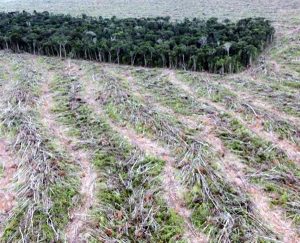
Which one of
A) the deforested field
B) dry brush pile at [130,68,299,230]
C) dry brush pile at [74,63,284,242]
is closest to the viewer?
dry brush pile at [74,63,284,242]

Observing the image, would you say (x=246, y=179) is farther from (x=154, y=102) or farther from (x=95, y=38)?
(x=95, y=38)

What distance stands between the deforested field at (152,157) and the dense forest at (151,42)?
2.36ft

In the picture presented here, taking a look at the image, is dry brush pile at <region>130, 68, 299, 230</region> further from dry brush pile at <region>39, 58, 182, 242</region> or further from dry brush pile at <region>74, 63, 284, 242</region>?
dry brush pile at <region>39, 58, 182, 242</region>

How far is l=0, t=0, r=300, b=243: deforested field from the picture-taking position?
4035 millimetres

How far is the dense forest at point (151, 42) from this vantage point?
962 cm

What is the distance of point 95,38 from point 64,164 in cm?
741

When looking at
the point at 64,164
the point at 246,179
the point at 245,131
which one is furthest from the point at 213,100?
the point at 64,164

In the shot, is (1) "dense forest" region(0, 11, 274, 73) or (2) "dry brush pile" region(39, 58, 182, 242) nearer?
(2) "dry brush pile" region(39, 58, 182, 242)

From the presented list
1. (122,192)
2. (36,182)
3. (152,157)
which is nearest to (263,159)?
(152,157)

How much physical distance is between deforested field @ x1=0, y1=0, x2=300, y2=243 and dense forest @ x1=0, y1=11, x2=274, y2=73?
719 millimetres

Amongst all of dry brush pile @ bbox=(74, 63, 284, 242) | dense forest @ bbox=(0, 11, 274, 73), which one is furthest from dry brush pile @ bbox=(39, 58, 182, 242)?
dense forest @ bbox=(0, 11, 274, 73)

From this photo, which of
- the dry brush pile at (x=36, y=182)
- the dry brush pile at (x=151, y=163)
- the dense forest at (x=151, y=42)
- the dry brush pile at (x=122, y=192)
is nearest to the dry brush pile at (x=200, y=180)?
the dry brush pile at (x=151, y=163)

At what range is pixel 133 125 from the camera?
6.25 meters

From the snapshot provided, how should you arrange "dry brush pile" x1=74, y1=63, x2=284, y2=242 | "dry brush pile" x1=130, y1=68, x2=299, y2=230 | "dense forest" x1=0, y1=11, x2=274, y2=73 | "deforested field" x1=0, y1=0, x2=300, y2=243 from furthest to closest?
1. "dense forest" x1=0, y1=11, x2=274, y2=73
2. "dry brush pile" x1=130, y1=68, x2=299, y2=230
3. "deforested field" x1=0, y1=0, x2=300, y2=243
4. "dry brush pile" x1=74, y1=63, x2=284, y2=242
